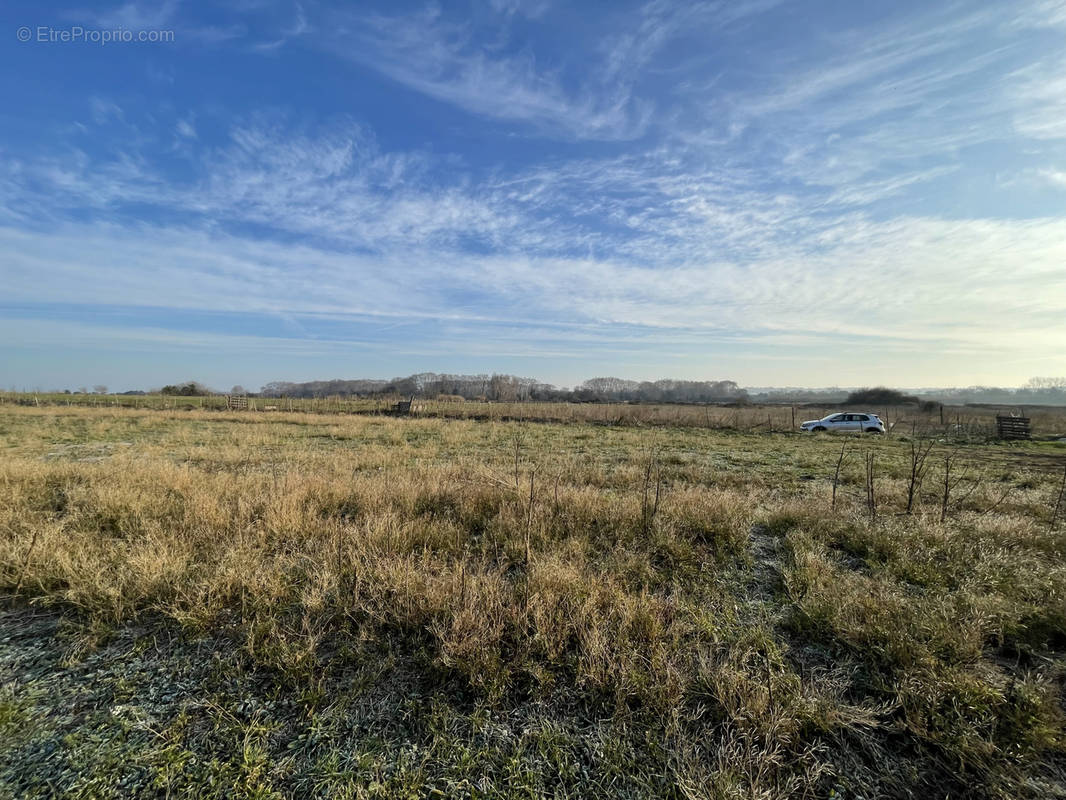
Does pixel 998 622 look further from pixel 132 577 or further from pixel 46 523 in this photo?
pixel 46 523

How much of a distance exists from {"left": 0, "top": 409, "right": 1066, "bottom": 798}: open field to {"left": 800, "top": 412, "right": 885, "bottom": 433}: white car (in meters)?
22.8

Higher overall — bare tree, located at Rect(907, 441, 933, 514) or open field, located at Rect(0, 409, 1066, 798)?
bare tree, located at Rect(907, 441, 933, 514)

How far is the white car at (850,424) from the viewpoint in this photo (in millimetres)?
24875

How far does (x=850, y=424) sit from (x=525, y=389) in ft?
251

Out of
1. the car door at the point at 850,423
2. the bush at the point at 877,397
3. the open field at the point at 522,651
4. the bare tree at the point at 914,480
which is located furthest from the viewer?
the bush at the point at 877,397

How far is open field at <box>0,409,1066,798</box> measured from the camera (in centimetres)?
218

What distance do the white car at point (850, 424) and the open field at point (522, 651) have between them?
2278 cm

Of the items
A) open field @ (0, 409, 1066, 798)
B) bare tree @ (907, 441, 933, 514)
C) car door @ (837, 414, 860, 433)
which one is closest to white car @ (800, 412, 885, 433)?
car door @ (837, 414, 860, 433)

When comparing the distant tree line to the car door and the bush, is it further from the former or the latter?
the car door

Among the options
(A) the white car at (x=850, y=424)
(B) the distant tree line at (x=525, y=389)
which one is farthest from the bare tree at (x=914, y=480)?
(B) the distant tree line at (x=525, y=389)

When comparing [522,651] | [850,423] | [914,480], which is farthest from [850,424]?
[522,651]

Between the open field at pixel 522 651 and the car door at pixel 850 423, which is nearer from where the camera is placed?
the open field at pixel 522 651

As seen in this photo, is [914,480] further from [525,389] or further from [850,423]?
[525,389]

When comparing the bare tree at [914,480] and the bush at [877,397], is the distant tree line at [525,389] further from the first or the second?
the bare tree at [914,480]
